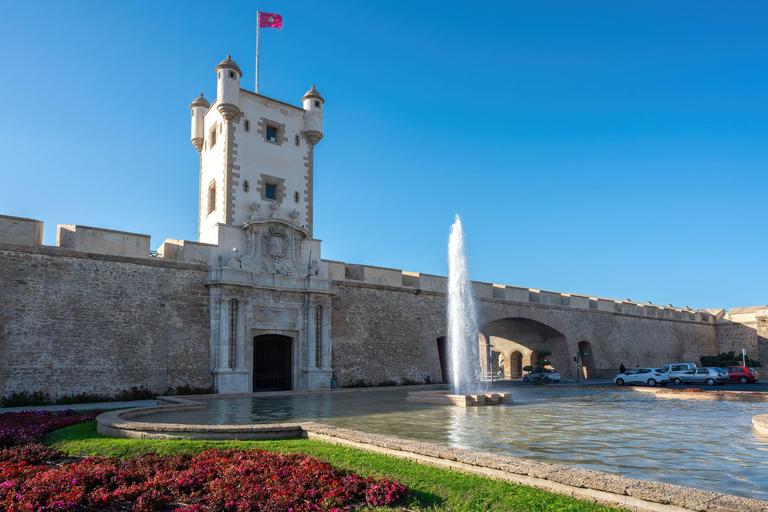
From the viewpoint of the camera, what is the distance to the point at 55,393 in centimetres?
1836

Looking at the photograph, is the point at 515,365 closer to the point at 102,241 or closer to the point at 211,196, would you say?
the point at 211,196

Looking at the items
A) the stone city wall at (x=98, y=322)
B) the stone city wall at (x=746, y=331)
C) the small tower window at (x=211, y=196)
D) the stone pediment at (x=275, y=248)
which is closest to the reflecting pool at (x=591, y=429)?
the stone city wall at (x=98, y=322)

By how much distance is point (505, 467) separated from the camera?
6301 millimetres

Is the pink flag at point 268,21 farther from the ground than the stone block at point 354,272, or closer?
farther from the ground

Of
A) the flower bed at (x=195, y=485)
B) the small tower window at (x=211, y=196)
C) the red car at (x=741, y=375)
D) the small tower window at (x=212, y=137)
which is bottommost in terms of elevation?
the red car at (x=741, y=375)

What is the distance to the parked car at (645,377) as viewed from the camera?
97.9 ft

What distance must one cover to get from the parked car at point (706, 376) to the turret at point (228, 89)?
90.0 ft

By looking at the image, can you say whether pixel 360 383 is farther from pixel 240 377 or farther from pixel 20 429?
pixel 20 429

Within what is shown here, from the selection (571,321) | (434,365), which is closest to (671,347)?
(571,321)

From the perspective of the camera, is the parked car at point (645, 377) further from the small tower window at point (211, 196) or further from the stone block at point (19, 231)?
the stone block at point (19, 231)

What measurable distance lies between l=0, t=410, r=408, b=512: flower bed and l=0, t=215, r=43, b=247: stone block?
12.9m

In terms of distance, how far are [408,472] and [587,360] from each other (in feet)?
114

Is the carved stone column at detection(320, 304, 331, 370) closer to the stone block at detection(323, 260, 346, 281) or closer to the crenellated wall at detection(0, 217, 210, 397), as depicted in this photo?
the stone block at detection(323, 260, 346, 281)

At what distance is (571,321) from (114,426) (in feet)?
108
